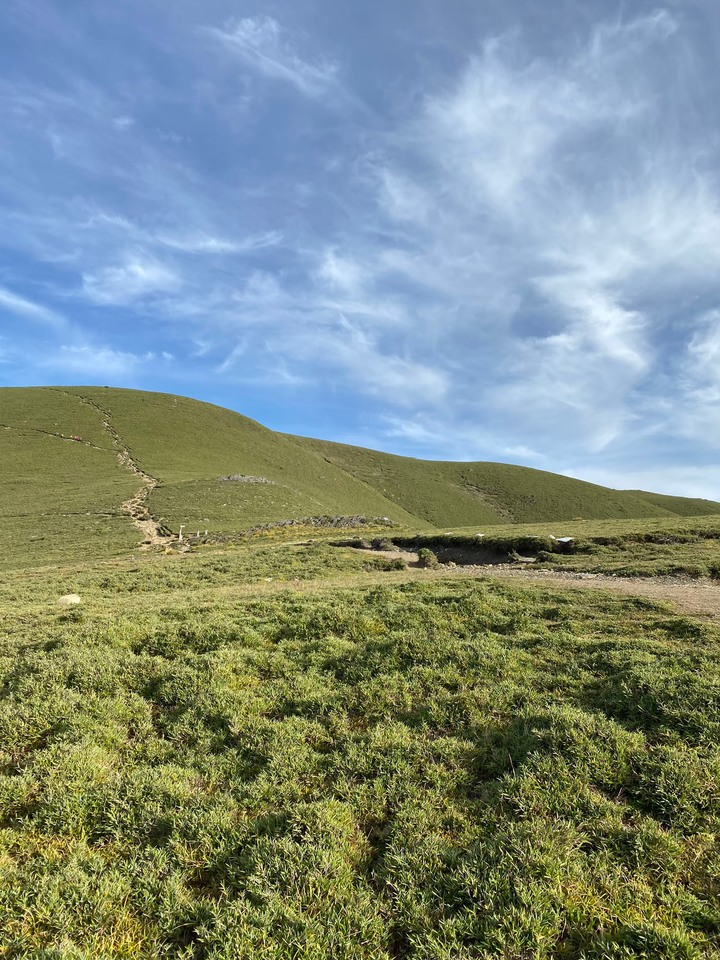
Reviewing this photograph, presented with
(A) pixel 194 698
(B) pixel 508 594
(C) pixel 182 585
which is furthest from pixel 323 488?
(A) pixel 194 698

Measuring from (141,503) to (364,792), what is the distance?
5055 centimetres

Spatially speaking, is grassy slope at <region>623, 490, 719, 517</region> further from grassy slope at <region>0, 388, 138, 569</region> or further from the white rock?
the white rock

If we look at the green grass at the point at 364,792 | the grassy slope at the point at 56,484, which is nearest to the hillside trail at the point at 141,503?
the grassy slope at the point at 56,484

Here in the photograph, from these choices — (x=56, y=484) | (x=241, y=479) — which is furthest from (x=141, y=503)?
(x=56, y=484)

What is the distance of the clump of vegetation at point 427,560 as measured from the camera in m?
25.6

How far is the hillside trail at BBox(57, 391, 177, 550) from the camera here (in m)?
38.5

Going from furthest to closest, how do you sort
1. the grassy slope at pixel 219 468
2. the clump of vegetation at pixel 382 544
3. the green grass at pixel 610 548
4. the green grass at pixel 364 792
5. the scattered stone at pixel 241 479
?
the scattered stone at pixel 241 479 < the grassy slope at pixel 219 468 < the clump of vegetation at pixel 382 544 < the green grass at pixel 610 548 < the green grass at pixel 364 792

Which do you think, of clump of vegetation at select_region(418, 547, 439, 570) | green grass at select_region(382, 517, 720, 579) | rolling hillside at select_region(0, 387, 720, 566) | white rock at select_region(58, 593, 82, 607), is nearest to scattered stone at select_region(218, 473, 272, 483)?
rolling hillside at select_region(0, 387, 720, 566)

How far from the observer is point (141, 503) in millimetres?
50312

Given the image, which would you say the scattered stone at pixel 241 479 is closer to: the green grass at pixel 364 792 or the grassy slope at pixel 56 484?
the grassy slope at pixel 56 484

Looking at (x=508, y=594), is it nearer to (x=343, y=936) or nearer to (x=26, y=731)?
(x=343, y=936)

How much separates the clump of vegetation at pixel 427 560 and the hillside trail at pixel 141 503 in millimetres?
20976

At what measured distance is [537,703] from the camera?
7.88m

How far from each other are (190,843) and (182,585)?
54.8 ft
